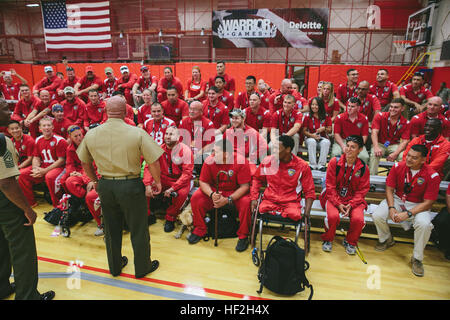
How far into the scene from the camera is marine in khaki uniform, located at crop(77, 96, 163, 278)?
2654 mm

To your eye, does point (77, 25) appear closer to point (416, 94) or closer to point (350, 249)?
point (416, 94)

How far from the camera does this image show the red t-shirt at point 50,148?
15.7ft

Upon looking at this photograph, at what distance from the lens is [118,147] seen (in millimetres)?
2652

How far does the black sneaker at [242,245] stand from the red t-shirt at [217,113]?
2.61 meters

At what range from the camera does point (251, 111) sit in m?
5.51

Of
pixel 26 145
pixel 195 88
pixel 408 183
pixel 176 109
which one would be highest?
pixel 195 88

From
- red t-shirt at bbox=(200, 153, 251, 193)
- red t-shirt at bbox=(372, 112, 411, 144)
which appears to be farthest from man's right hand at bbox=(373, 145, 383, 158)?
red t-shirt at bbox=(200, 153, 251, 193)

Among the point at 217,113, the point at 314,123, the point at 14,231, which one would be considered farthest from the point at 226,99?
the point at 14,231

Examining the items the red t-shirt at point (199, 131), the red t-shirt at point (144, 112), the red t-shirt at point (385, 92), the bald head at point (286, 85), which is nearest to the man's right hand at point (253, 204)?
the red t-shirt at point (199, 131)

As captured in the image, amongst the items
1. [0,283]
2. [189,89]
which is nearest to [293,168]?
[0,283]

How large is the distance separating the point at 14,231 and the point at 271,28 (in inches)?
449

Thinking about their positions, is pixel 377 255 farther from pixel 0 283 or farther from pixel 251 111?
pixel 0 283

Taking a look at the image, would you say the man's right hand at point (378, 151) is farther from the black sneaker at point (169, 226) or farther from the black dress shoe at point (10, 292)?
the black dress shoe at point (10, 292)

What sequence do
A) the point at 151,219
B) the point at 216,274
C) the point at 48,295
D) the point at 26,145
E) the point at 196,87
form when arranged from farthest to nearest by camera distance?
1. the point at 196,87
2. the point at 26,145
3. the point at 151,219
4. the point at 216,274
5. the point at 48,295
